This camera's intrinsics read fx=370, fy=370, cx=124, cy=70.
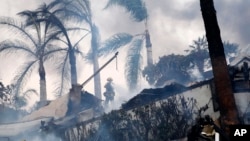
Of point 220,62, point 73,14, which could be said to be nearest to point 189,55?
point 73,14

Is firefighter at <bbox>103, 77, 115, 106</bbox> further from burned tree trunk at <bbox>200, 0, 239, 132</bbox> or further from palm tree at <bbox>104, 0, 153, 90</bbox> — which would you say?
burned tree trunk at <bbox>200, 0, 239, 132</bbox>

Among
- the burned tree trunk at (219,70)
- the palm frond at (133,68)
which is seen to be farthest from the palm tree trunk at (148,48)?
the burned tree trunk at (219,70)

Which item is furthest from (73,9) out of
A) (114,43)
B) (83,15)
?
(114,43)

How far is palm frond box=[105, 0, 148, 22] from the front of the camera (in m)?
22.9

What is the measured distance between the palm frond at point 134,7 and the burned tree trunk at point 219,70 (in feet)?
33.6

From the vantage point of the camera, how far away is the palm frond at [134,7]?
22906 millimetres

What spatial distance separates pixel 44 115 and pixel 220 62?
54.5ft

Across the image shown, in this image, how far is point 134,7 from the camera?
76.4 feet

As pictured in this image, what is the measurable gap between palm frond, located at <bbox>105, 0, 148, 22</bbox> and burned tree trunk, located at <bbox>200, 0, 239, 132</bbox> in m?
10.3

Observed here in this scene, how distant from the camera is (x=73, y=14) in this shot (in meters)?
28.0

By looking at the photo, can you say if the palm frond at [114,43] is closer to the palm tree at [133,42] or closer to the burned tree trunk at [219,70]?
the palm tree at [133,42]

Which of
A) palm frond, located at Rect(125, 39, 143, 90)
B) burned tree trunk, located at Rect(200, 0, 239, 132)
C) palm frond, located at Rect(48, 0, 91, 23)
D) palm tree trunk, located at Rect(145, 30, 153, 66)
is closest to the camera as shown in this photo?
burned tree trunk, located at Rect(200, 0, 239, 132)

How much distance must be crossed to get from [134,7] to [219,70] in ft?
39.7

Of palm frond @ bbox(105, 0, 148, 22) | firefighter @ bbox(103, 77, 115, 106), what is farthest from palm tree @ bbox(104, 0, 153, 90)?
firefighter @ bbox(103, 77, 115, 106)
